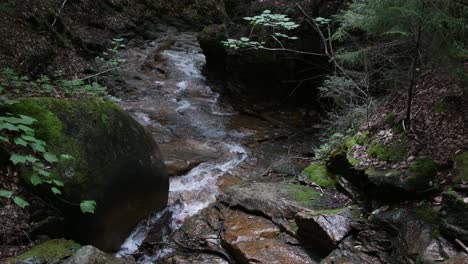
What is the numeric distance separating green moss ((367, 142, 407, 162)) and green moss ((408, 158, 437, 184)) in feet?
1.20

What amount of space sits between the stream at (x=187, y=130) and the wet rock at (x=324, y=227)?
6.50ft

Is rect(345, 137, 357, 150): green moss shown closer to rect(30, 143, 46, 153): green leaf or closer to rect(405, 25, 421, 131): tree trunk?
rect(405, 25, 421, 131): tree trunk

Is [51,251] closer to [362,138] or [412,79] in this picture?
[362,138]

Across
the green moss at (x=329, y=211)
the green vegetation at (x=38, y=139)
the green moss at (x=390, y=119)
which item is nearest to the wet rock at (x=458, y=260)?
the green moss at (x=329, y=211)

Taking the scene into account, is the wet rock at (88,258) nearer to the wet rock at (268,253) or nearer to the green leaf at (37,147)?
the green leaf at (37,147)

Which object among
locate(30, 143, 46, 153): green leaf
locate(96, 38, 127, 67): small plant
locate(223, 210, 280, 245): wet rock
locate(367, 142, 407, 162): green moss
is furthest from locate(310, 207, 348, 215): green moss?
locate(96, 38, 127, 67): small plant

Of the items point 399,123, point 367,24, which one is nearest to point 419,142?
point 399,123

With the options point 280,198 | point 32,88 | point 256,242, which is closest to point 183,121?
point 32,88

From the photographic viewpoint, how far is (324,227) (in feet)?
15.0

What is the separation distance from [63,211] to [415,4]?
15.2 feet

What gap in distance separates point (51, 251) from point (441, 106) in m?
4.95

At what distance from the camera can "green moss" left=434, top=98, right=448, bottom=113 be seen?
4875mm

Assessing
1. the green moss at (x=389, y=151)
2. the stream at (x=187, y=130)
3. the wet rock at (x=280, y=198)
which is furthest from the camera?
the stream at (x=187, y=130)

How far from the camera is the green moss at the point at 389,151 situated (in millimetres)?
4917
